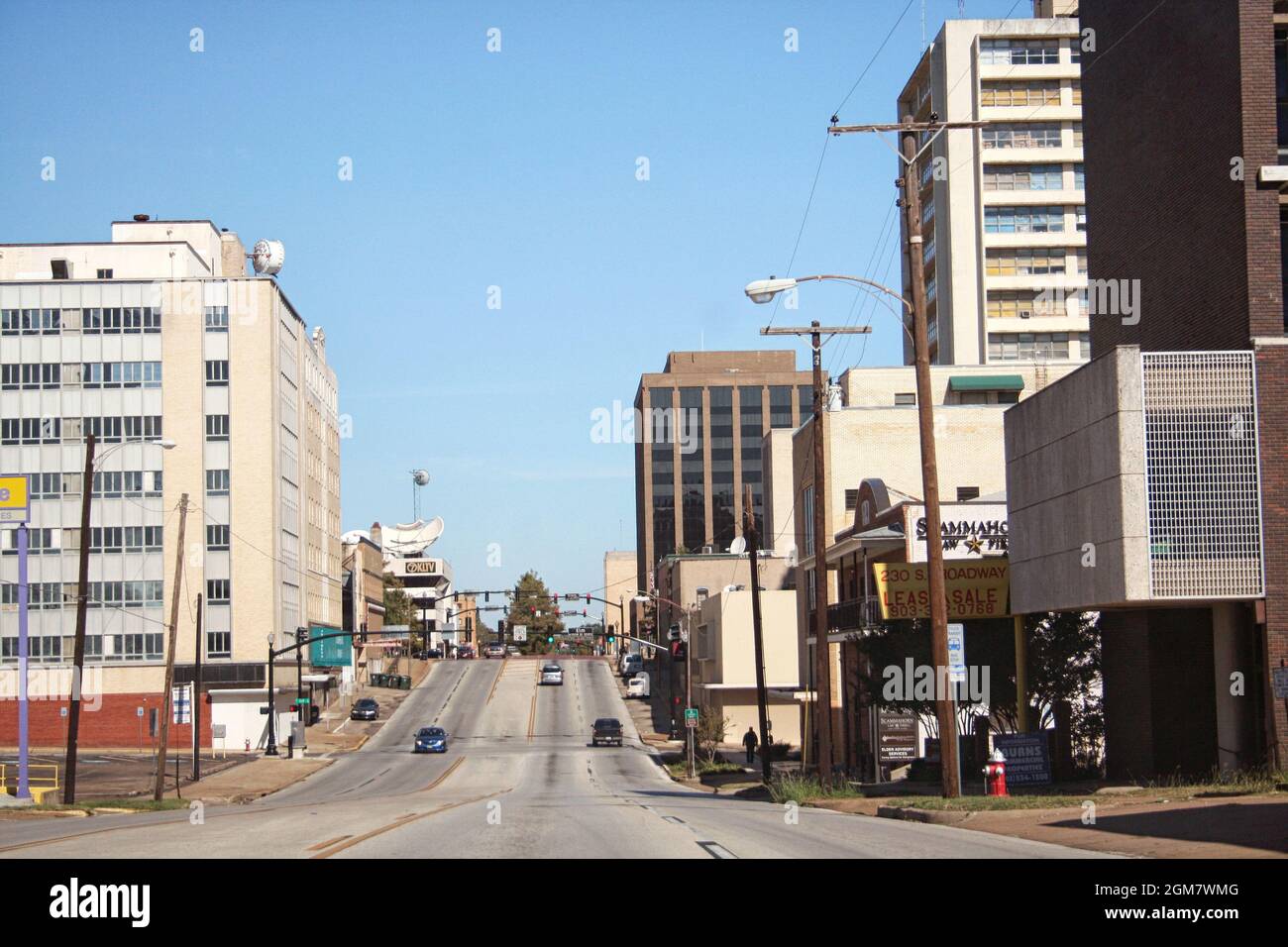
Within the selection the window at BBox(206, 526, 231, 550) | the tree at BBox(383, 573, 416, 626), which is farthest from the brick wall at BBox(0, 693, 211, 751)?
the tree at BBox(383, 573, 416, 626)

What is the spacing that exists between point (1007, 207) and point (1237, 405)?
2174 inches

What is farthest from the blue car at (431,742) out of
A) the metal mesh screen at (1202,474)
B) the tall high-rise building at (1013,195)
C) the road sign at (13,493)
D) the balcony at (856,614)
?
the metal mesh screen at (1202,474)

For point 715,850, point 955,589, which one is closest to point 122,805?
point 955,589

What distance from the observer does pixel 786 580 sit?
9481 centimetres

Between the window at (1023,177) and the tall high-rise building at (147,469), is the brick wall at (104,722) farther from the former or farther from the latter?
the window at (1023,177)

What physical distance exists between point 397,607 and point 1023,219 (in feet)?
301

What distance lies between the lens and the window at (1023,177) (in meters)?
79.8

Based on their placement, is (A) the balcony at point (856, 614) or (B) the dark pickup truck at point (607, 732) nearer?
(A) the balcony at point (856, 614)

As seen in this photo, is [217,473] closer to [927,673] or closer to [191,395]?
[191,395]

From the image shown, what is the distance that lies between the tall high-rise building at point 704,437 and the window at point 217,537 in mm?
106864

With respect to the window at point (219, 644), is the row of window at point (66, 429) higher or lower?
higher

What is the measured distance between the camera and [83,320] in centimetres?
8750
